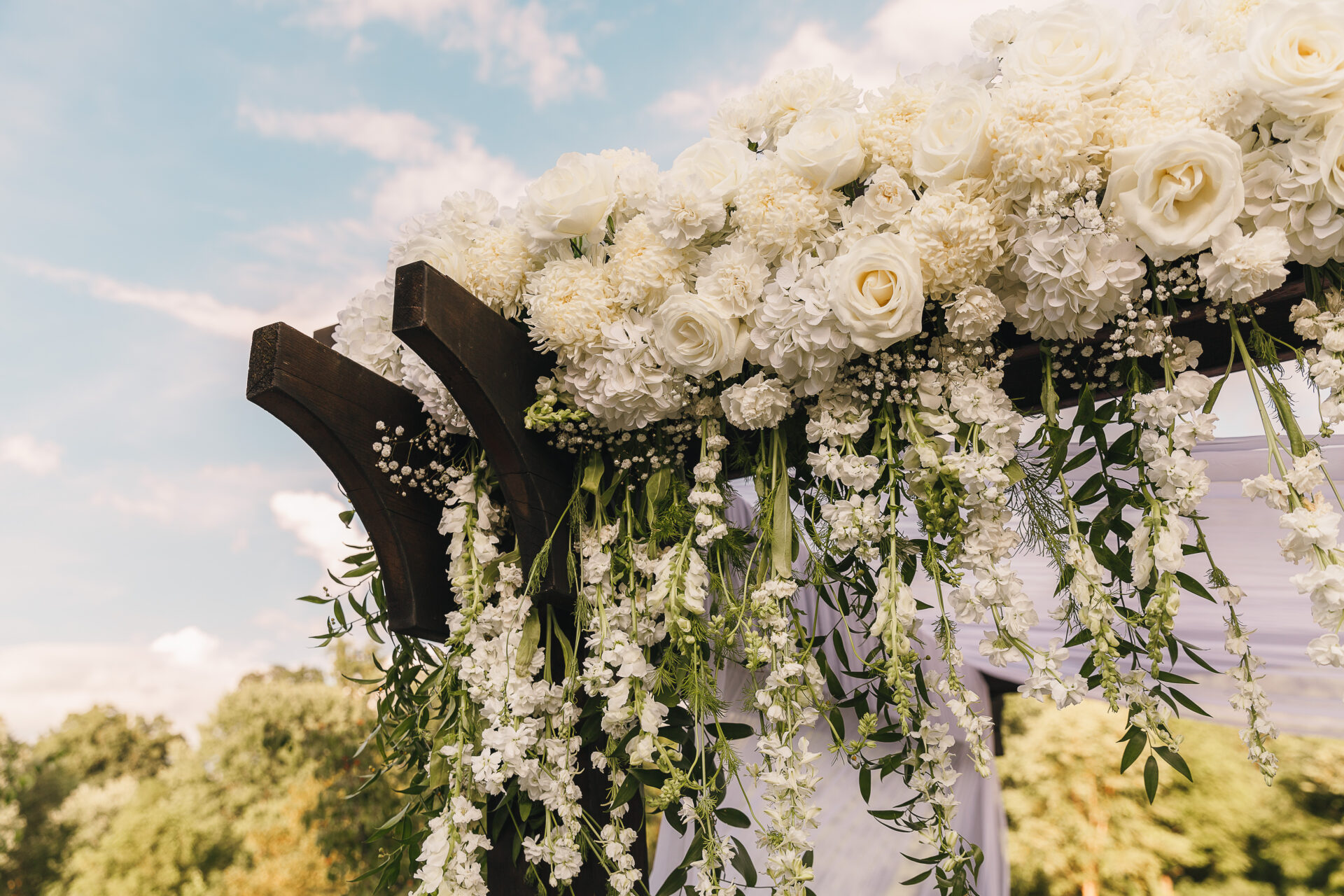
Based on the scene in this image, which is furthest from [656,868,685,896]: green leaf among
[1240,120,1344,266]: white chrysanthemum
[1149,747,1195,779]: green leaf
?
[1240,120,1344,266]: white chrysanthemum

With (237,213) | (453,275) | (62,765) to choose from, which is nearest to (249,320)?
(237,213)

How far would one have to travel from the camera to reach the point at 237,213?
21.2ft

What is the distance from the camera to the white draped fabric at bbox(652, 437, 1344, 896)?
4.95 feet

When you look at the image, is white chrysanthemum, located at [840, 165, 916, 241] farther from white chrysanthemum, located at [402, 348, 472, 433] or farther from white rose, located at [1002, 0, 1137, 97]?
white chrysanthemum, located at [402, 348, 472, 433]

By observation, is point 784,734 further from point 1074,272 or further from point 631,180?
point 631,180

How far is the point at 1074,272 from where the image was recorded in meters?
0.64

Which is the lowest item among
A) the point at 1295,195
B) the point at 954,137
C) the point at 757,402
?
the point at 757,402

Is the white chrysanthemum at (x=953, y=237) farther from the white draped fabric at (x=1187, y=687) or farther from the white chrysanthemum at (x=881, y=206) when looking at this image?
the white draped fabric at (x=1187, y=687)

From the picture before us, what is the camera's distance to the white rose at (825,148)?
73 cm

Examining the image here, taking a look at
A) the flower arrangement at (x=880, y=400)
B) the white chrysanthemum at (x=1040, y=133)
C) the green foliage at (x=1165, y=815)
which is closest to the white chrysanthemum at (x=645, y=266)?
the flower arrangement at (x=880, y=400)

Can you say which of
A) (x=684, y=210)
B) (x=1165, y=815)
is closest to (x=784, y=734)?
(x=684, y=210)

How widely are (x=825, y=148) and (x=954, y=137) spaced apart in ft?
0.39

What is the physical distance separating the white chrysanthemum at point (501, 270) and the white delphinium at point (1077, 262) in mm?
559

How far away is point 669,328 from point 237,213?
7155 mm
